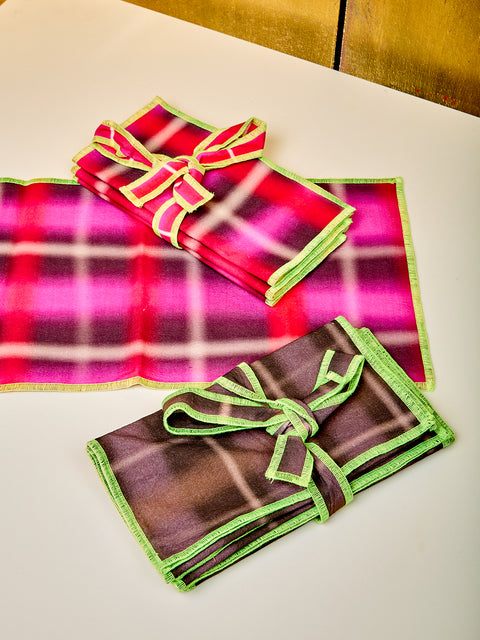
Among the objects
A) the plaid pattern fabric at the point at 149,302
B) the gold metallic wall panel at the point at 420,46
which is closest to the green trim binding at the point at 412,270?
the plaid pattern fabric at the point at 149,302

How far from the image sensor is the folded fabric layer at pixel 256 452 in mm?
820

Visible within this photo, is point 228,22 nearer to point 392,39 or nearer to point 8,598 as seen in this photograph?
point 392,39

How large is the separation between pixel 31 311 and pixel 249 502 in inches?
17.4

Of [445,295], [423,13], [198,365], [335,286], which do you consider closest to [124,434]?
[198,365]

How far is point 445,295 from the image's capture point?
108 centimetres

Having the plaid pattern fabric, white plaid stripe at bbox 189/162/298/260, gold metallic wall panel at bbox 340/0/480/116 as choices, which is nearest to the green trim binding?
the plaid pattern fabric

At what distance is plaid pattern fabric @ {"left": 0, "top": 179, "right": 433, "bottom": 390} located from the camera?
3.36 ft

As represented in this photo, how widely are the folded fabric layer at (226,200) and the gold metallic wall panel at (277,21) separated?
0.34 metres

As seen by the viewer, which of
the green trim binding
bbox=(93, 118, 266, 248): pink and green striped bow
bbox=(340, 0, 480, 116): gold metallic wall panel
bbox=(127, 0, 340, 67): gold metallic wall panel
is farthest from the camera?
bbox=(127, 0, 340, 67): gold metallic wall panel

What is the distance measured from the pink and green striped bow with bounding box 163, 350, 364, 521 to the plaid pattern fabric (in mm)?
114

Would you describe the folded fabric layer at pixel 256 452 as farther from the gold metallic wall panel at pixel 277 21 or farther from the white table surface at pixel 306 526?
the gold metallic wall panel at pixel 277 21

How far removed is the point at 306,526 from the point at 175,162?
0.59 m

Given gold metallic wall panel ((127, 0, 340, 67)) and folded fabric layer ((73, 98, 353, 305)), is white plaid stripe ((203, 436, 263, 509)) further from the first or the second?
gold metallic wall panel ((127, 0, 340, 67))

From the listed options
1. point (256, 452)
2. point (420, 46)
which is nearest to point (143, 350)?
point (256, 452)
